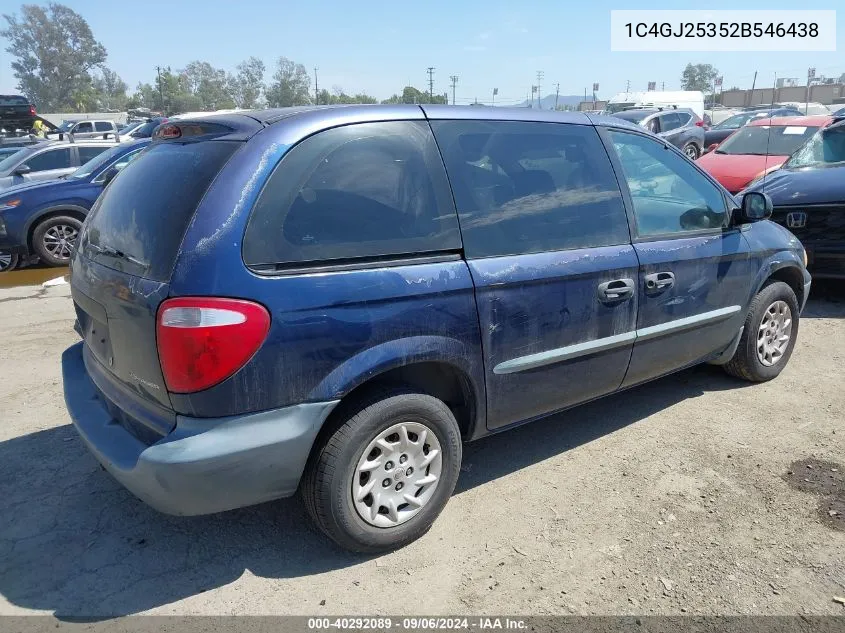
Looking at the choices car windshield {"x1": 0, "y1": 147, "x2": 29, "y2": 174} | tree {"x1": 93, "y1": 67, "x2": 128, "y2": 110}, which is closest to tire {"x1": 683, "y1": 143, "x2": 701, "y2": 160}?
car windshield {"x1": 0, "y1": 147, "x2": 29, "y2": 174}

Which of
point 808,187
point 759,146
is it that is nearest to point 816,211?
point 808,187

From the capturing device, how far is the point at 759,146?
1137cm

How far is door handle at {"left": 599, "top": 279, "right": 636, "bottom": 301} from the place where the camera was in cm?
337

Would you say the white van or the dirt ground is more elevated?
the white van

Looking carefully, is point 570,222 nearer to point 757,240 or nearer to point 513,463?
point 513,463

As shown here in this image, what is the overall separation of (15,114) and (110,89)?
119 m

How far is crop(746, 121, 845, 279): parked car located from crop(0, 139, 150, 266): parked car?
311 inches

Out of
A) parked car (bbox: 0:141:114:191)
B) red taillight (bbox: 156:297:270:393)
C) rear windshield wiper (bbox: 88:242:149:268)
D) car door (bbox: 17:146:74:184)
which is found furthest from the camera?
car door (bbox: 17:146:74:184)

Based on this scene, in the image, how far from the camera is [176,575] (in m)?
2.73

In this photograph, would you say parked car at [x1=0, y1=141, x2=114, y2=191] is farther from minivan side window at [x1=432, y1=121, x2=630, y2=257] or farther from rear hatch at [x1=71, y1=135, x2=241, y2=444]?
minivan side window at [x1=432, y1=121, x2=630, y2=257]

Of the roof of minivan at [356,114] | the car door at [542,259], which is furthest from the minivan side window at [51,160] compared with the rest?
the car door at [542,259]

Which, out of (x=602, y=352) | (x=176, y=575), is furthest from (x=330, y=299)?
(x=602, y=352)

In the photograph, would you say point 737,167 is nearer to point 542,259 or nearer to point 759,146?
point 759,146

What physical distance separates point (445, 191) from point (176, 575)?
1.98 meters
